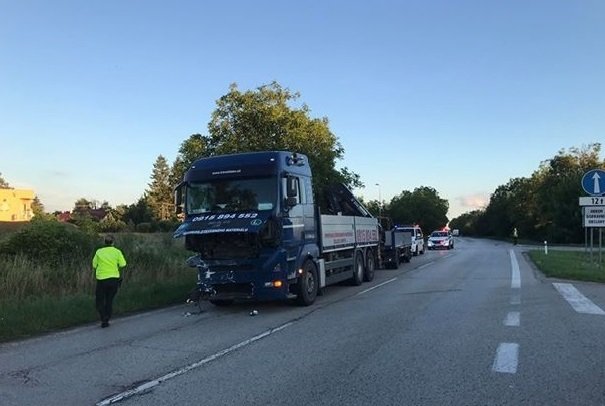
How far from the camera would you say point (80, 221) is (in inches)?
1141

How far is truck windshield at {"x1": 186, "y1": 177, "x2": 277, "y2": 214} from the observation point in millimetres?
13727

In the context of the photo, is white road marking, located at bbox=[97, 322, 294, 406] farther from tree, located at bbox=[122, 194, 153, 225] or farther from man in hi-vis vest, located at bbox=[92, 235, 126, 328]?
tree, located at bbox=[122, 194, 153, 225]

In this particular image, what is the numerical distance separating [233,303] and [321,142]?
80.7 ft

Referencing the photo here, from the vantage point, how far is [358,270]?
19.4 meters

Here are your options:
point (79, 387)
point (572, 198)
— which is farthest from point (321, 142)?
point (572, 198)

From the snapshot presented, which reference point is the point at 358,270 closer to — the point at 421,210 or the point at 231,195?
the point at 231,195

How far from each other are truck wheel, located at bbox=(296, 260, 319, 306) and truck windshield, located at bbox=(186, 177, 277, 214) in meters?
1.86

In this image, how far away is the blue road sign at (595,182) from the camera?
782 inches

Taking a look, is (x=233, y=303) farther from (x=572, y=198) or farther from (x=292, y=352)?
(x=572, y=198)

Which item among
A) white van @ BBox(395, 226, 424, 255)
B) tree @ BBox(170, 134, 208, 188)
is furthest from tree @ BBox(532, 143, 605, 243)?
tree @ BBox(170, 134, 208, 188)

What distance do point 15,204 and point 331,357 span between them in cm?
8935

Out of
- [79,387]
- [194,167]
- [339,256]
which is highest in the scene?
[194,167]

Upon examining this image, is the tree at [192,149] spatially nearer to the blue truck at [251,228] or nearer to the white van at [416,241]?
the white van at [416,241]

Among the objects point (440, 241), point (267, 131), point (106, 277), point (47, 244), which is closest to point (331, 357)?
point (106, 277)
